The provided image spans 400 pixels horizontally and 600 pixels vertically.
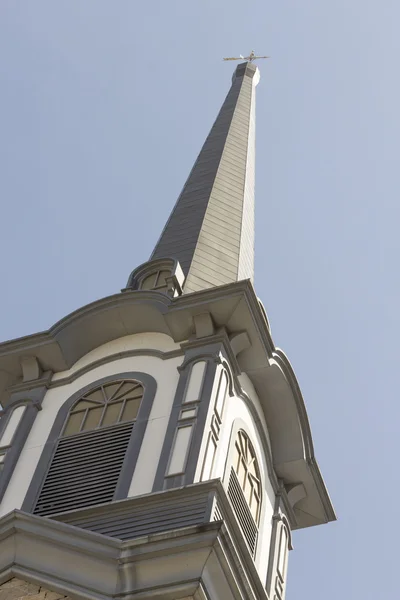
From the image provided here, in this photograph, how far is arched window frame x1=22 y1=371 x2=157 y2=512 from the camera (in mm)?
17797

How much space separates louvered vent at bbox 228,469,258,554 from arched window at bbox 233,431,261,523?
23cm

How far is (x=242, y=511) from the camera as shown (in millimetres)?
18609

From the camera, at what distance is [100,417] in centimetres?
1941

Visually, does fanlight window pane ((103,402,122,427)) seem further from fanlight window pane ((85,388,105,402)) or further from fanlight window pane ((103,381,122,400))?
fanlight window pane ((85,388,105,402))

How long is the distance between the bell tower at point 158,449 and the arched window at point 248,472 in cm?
4

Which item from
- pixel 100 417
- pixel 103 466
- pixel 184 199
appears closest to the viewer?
pixel 103 466

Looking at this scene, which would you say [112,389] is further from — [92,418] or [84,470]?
[84,470]

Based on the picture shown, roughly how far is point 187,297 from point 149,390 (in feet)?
5.94

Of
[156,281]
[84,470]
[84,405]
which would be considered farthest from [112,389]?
[156,281]

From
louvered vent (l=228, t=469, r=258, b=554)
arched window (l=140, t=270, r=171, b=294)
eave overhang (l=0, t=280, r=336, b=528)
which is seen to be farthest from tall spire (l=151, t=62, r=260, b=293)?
louvered vent (l=228, t=469, r=258, b=554)

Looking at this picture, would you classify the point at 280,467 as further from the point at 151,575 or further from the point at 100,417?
the point at 151,575

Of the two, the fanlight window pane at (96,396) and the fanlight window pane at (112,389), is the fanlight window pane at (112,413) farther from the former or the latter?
the fanlight window pane at (96,396)

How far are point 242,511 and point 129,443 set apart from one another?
1.90 metres

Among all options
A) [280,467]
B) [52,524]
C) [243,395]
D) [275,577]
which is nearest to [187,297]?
[243,395]
